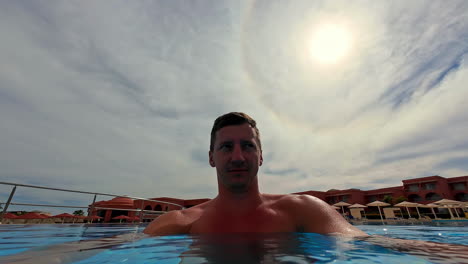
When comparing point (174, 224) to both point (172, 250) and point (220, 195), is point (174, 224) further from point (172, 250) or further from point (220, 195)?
point (172, 250)

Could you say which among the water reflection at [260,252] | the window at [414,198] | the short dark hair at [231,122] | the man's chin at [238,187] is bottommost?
the water reflection at [260,252]

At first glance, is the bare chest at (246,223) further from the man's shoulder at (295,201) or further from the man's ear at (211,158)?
the man's ear at (211,158)

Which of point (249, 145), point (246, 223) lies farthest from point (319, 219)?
point (249, 145)

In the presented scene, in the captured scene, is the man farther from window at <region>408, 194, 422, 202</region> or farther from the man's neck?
window at <region>408, 194, 422, 202</region>

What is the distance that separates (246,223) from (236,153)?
0.81 metres

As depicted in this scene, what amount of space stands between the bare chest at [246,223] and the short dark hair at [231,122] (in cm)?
85

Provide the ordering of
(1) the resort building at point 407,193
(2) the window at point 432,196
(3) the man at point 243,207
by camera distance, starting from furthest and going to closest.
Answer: (2) the window at point 432,196 < (1) the resort building at point 407,193 < (3) the man at point 243,207

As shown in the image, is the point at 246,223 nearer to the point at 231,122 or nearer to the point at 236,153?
the point at 236,153

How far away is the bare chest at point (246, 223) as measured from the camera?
7.22 feet

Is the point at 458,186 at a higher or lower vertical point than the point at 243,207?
higher

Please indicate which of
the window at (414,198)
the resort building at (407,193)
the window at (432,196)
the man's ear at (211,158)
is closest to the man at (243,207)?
the man's ear at (211,158)

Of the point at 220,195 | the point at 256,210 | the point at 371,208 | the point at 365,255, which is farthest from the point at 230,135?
the point at 371,208

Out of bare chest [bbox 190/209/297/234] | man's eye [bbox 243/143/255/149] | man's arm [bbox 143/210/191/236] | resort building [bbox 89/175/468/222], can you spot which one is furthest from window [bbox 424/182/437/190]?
man's arm [bbox 143/210/191/236]

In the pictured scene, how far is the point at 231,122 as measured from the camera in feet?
8.26
